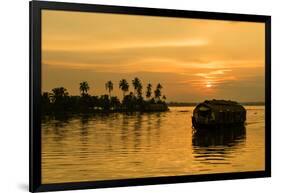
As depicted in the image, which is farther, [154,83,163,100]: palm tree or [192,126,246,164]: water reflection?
[192,126,246,164]: water reflection

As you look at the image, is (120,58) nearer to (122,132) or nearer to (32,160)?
(122,132)

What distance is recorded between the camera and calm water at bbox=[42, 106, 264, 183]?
5.48 metres

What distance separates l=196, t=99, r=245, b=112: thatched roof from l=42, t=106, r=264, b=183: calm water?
0.11m

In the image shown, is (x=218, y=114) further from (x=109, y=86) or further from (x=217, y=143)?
(x=109, y=86)

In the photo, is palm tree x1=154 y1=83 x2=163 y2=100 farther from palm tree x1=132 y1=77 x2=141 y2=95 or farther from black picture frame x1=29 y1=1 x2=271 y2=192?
black picture frame x1=29 y1=1 x2=271 y2=192

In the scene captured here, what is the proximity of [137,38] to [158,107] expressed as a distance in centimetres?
62

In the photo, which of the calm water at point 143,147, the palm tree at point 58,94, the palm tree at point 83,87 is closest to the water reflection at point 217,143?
the calm water at point 143,147

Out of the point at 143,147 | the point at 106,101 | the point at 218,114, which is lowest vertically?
the point at 143,147

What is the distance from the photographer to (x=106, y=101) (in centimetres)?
566

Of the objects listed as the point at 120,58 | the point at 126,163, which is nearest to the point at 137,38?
the point at 120,58

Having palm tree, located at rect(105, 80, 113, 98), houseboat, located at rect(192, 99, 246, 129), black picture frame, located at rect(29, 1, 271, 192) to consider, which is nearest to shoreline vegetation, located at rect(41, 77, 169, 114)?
palm tree, located at rect(105, 80, 113, 98)

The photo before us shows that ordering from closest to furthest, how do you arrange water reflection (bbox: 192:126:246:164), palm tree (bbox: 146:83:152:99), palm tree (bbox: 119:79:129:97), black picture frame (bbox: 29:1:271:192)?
black picture frame (bbox: 29:1:271:192) < palm tree (bbox: 119:79:129:97) < palm tree (bbox: 146:83:152:99) < water reflection (bbox: 192:126:246:164)

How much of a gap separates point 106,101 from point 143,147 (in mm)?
504

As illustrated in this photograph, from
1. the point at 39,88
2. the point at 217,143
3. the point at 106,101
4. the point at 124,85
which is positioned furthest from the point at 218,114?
the point at 39,88
